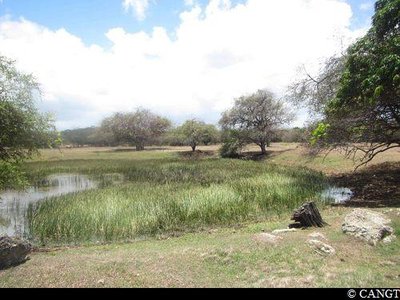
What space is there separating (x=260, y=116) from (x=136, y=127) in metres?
37.0

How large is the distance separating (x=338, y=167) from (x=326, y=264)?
2206cm

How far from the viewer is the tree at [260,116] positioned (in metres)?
48.0

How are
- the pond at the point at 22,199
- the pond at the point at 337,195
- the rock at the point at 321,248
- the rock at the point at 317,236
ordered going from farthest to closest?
the pond at the point at 337,195
the pond at the point at 22,199
the rock at the point at 317,236
the rock at the point at 321,248

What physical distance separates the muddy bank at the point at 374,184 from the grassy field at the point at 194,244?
2.00 m

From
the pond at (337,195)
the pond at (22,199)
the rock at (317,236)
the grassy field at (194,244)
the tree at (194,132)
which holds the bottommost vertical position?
the pond at (337,195)

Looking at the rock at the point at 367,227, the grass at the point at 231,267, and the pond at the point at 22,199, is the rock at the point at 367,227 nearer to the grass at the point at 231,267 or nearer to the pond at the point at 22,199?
the grass at the point at 231,267

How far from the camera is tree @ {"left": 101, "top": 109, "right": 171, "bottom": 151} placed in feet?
257

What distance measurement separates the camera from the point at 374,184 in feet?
63.7

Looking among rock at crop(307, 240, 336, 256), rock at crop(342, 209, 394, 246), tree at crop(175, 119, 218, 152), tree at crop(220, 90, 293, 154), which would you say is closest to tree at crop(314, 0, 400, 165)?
rock at crop(342, 209, 394, 246)

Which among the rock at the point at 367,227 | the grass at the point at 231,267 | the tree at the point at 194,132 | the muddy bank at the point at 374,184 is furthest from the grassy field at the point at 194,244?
the tree at the point at 194,132

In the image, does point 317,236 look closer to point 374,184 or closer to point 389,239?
point 389,239

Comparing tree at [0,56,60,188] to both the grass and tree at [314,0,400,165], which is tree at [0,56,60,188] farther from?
tree at [314,0,400,165]
